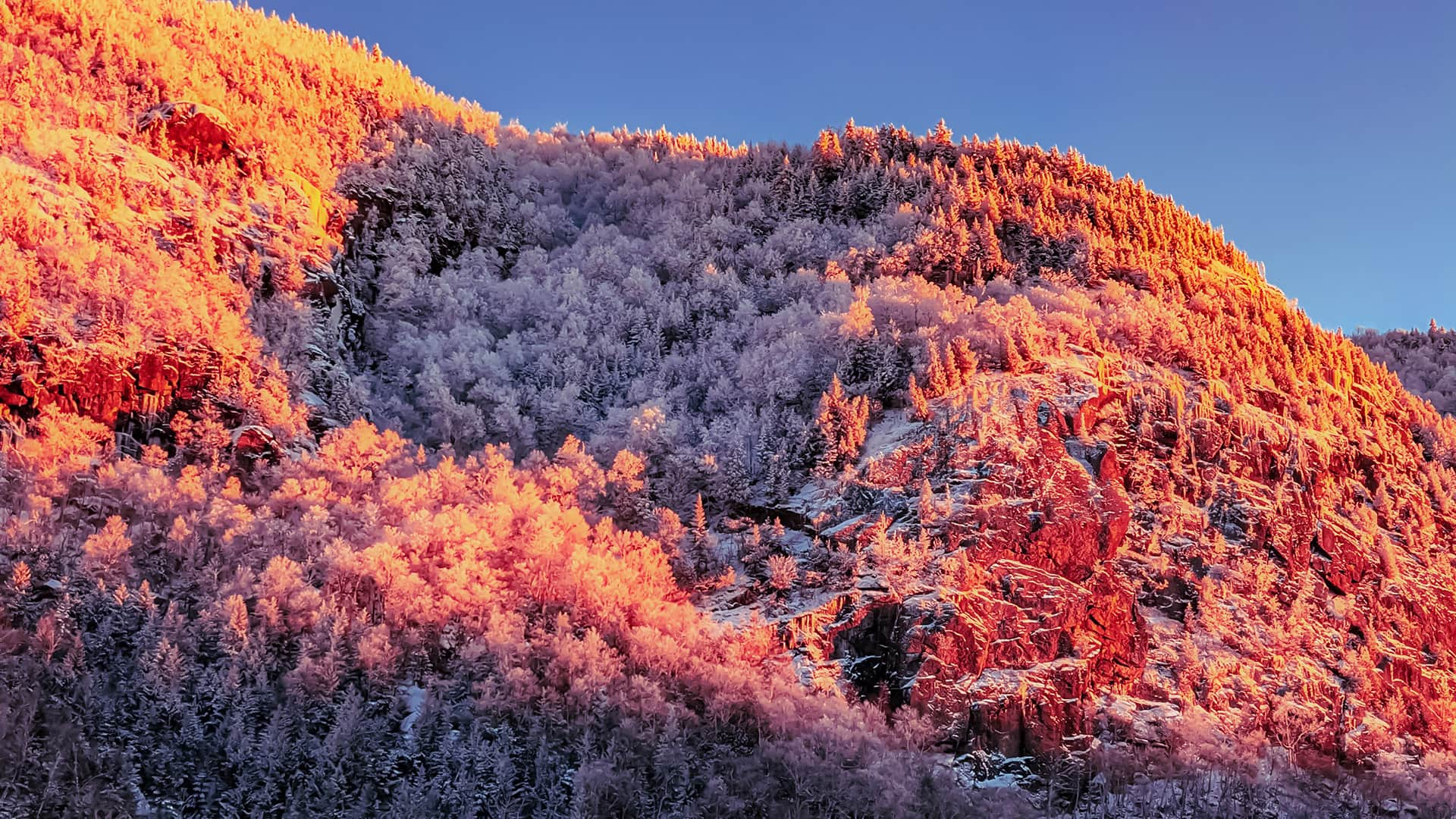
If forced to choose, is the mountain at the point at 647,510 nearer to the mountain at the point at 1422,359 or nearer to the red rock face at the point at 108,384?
the red rock face at the point at 108,384

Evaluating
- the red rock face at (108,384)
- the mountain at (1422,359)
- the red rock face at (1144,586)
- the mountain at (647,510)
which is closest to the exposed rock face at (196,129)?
the mountain at (647,510)

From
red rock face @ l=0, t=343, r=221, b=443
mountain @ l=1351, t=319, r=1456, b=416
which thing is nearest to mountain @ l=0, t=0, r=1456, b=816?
red rock face @ l=0, t=343, r=221, b=443

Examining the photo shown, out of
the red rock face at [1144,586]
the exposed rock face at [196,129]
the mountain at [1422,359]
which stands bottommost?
the red rock face at [1144,586]

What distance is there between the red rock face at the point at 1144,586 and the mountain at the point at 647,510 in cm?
20

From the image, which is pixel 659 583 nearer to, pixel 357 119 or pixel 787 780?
pixel 787 780

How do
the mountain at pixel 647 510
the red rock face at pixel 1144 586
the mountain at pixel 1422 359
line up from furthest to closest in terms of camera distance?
the mountain at pixel 1422 359, the red rock face at pixel 1144 586, the mountain at pixel 647 510

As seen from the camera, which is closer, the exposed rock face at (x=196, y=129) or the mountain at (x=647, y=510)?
the mountain at (x=647, y=510)

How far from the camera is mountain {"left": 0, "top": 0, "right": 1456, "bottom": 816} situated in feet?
121

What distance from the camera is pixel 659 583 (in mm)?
45000

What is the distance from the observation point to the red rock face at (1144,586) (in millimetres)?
40875

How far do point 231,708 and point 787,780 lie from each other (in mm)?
20064

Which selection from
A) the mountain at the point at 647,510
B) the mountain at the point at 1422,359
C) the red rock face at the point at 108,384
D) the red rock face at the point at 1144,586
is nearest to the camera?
the mountain at the point at 647,510

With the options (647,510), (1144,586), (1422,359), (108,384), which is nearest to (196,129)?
(108,384)

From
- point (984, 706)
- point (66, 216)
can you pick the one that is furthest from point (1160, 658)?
point (66, 216)
